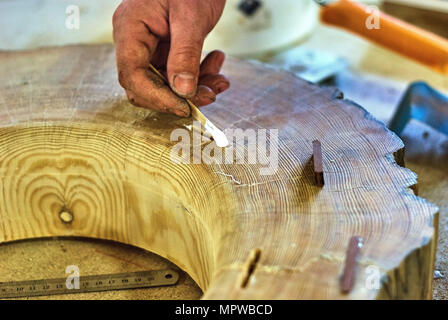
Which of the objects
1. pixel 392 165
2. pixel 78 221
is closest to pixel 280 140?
pixel 392 165

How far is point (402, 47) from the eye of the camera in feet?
9.71

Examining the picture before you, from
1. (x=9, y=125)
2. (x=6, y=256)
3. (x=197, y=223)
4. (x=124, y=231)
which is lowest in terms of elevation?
(x=6, y=256)

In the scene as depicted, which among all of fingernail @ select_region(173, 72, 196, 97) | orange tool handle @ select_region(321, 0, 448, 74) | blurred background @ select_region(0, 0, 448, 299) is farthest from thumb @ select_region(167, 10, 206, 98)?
orange tool handle @ select_region(321, 0, 448, 74)

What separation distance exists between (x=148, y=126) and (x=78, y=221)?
1.31 ft

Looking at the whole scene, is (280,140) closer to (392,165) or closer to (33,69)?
(392,165)

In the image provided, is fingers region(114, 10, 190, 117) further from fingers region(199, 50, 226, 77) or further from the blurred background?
the blurred background

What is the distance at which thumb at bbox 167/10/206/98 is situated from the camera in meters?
1.68

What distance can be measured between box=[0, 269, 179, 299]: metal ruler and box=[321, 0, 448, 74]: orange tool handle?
1.73m

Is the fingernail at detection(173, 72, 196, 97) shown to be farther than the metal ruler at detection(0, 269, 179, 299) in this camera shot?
No

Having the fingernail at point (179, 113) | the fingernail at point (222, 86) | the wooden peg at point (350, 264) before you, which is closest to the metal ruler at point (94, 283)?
the fingernail at point (179, 113)

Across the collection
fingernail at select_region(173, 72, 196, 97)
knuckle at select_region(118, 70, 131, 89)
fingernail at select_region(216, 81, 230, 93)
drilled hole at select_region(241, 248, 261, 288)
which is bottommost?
drilled hole at select_region(241, 248, 261, 288)

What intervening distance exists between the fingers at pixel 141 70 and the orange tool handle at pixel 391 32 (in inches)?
61.9

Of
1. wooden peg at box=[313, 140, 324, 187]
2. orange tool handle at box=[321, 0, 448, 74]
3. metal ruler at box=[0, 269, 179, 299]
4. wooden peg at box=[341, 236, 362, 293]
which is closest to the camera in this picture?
wooden peg at box=[341, 236, 362, 293]

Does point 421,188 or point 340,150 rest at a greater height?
point 340,150
